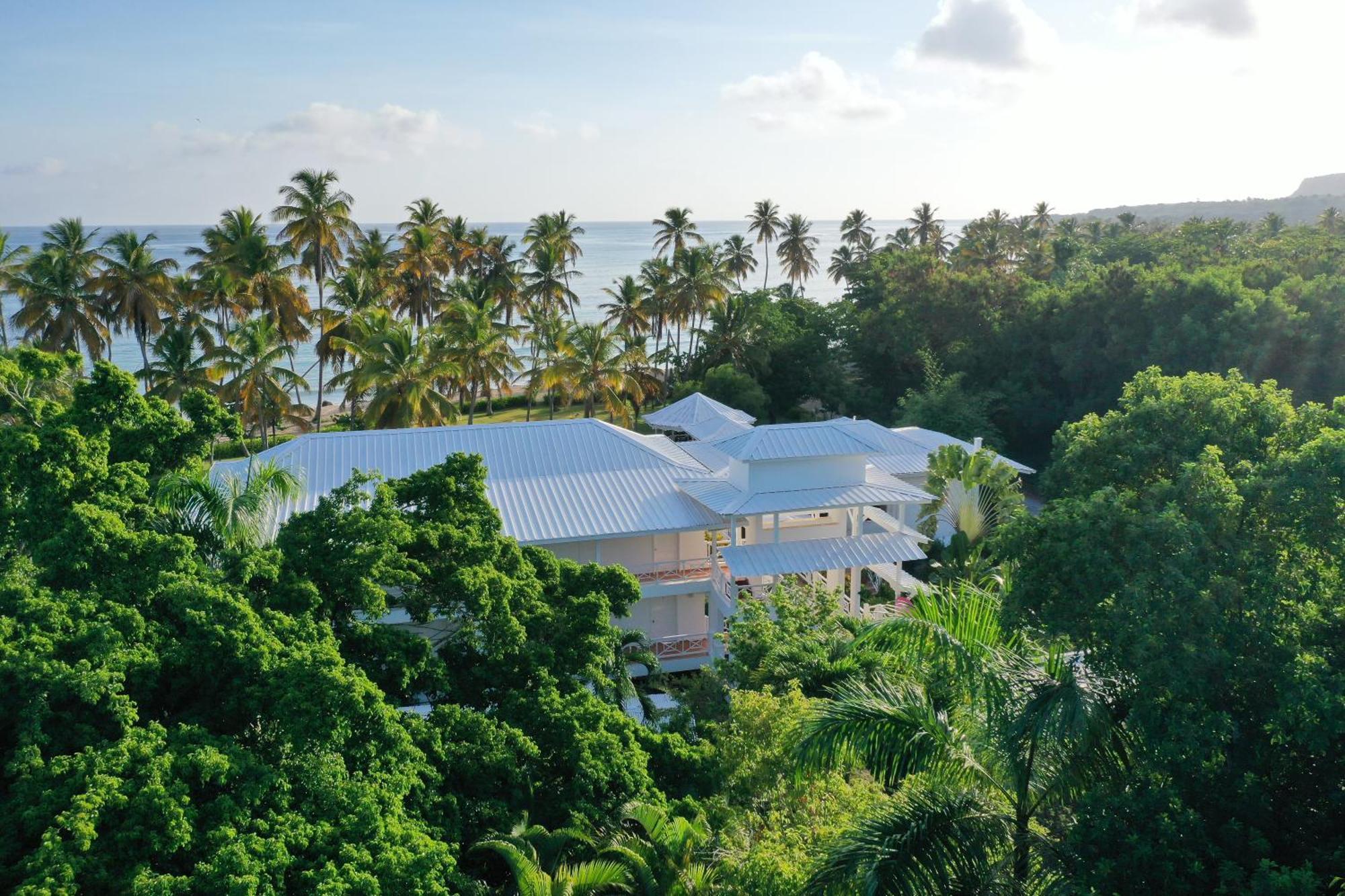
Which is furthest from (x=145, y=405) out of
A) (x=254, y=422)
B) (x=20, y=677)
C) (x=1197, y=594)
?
(x=254, y=422)

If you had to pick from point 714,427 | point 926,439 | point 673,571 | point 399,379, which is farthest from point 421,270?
point 673,571

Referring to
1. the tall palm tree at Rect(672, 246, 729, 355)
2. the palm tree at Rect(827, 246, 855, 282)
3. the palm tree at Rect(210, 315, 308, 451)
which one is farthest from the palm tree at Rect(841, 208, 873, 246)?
the palm tree at Rect(210, 315, 308, 451)

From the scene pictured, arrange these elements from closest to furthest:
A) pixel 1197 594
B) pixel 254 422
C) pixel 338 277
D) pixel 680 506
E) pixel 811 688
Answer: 1. pixel 1197 594
2. pixel 811 688
3. pixel 680 506
4. pixel 254 422
5. pixel 338 277

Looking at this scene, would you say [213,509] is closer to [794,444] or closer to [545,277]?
[794,444]

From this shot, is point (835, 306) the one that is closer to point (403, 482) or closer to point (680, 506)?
point (680, 506)

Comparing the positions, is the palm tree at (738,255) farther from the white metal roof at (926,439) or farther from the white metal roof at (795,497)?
the white metal roof at (795,497)

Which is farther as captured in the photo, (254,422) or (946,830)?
(254,422)

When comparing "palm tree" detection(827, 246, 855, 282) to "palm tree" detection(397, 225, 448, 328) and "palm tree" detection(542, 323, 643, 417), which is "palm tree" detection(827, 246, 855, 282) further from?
"palm tree" detection(542, 323, 643, 417)

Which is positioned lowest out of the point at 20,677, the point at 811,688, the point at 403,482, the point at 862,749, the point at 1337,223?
the point at 811,688

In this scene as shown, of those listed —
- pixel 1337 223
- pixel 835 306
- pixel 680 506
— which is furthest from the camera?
pixel 1337 223
